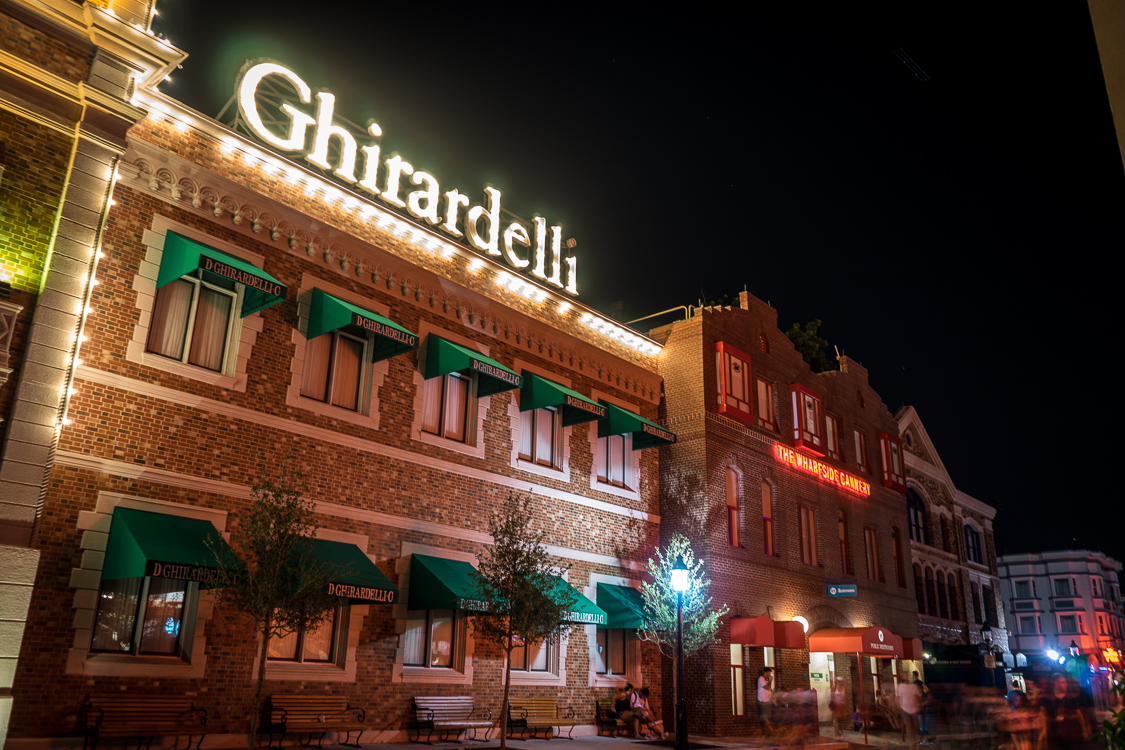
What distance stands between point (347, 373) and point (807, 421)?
18433mm

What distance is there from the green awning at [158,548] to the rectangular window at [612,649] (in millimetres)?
10969

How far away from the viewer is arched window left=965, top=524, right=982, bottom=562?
4766cm

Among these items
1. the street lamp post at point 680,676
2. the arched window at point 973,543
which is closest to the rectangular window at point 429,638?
the street lamp post at point 680,676

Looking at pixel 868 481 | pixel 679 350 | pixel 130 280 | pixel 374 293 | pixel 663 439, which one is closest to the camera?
pixel 130 280

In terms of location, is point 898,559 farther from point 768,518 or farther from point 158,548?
point 158,548

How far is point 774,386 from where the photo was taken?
28.6 metres

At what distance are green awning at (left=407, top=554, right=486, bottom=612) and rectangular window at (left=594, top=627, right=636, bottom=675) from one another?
5.49 metres

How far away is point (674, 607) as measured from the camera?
21.4 metres

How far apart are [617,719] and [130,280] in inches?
581

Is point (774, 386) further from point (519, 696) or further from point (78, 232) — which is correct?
Result: point (78, 232)

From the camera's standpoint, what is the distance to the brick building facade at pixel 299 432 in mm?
12773

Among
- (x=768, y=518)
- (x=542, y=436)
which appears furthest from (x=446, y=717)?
(x=768, y=518)

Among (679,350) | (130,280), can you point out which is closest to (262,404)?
(130,280)

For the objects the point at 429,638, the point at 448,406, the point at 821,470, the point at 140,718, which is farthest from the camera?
the point at 821,470
